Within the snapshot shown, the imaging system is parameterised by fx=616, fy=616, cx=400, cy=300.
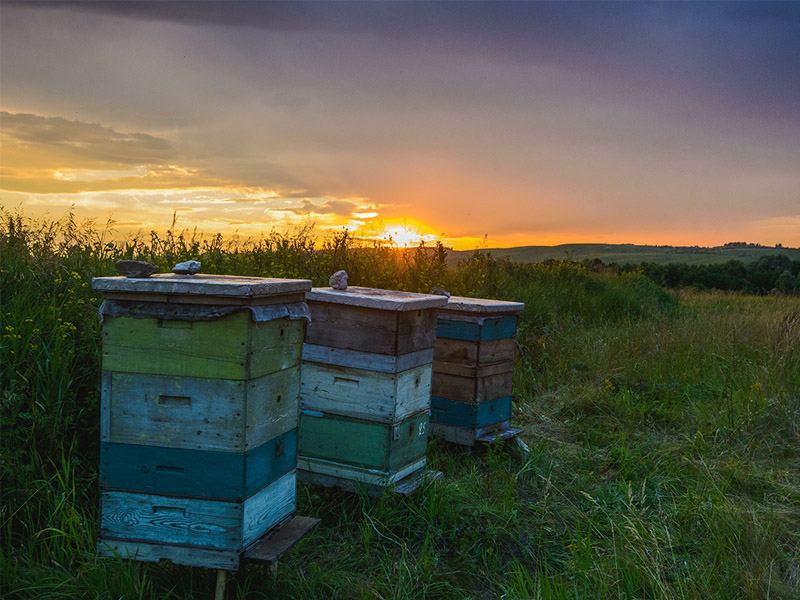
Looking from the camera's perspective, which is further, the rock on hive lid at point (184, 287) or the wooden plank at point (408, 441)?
the wooden plank at point (408, 441)

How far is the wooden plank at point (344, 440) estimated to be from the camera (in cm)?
373

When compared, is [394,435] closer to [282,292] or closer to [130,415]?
[282,292]

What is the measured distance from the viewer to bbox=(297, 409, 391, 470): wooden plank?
3.73m

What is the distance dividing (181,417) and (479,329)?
8.79 feet

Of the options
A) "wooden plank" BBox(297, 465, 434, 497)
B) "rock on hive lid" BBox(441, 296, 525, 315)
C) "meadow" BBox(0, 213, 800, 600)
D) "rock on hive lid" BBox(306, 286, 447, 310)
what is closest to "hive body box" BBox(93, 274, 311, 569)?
"meadow" BBox(0, 213, 800, 600)

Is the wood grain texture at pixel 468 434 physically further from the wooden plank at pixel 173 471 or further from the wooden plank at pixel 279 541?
the wooden plank at pixel 173 471

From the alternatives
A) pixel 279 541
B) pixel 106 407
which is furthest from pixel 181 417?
pixel 279 541

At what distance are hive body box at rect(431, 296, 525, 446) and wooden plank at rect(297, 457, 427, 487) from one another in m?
1.01

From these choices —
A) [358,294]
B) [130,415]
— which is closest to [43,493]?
[130,415]

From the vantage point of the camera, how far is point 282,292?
2.83 meters

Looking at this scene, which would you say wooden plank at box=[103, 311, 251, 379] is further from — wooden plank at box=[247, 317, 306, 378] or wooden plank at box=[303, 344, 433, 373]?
wooden plank at box=[303, 344, 433, 373]

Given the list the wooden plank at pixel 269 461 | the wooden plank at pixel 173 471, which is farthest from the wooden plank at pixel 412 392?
the wooden plank at pixel 173 471

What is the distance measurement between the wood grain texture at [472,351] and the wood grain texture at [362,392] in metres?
0.94

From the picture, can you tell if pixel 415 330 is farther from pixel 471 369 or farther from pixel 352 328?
pixel 471 369
